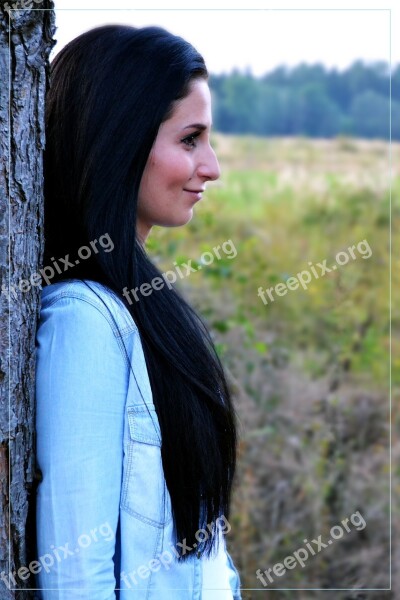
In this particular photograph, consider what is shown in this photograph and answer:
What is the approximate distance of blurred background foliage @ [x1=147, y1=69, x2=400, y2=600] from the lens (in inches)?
129

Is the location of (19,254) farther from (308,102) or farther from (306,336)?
(308,102)

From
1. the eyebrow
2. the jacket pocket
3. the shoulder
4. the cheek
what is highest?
the eyebrow

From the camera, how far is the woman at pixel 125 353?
1184 mm

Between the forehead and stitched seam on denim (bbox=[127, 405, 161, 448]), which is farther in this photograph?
the forehead

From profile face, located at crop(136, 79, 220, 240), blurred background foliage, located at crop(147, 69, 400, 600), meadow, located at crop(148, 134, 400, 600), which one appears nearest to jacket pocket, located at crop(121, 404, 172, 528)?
profile face, located at crop(136, 79, 220, 240)

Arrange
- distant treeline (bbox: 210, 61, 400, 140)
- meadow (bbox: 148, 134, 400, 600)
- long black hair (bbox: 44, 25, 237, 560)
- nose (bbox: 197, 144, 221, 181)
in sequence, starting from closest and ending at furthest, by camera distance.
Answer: long black hair (bbox: 44, 25, 237, 560) < nose (bbox: 197, 144, 221, 181) < meadow (bbox: 148, 134, 400, 600) < distant treeline (bbox: 210, 61, 400, 140)

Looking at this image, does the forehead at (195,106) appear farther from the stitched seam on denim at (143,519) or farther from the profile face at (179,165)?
the stitched seam on denim at (143,519)

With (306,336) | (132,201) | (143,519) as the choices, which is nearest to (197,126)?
(132,201)

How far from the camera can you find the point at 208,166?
1.44 metres

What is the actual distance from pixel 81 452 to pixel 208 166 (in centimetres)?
59

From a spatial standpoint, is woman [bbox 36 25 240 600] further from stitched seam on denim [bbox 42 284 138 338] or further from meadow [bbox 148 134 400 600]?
meadow [bbox 148 134 400 600]

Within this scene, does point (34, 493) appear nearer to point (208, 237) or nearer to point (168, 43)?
point (168, 43)

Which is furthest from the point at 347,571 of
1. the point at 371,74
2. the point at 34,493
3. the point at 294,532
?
the point at 371,74

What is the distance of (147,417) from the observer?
124cm
